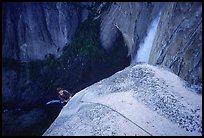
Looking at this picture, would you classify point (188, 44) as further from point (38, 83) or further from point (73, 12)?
point (38, 83)

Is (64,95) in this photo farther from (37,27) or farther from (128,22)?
(128,22)

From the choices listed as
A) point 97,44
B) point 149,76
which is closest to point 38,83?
point 97,44

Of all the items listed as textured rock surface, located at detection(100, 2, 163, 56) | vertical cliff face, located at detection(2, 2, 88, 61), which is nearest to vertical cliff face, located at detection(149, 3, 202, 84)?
textured rock surface, located at detection(100, 2, 163, 56)

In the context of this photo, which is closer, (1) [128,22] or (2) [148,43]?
(2) [148,43]

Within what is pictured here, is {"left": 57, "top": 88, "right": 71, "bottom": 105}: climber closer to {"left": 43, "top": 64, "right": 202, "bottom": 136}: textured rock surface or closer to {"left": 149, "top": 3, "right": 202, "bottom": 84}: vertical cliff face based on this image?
{"left": 149, "top": 3, "right": 202, "bottom": 84}: vertical cliff face

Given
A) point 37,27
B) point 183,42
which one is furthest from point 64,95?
point 183,42

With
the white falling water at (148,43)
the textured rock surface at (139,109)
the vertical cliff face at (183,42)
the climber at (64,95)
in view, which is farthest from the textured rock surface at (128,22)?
the textured rock surface at (139,109)
